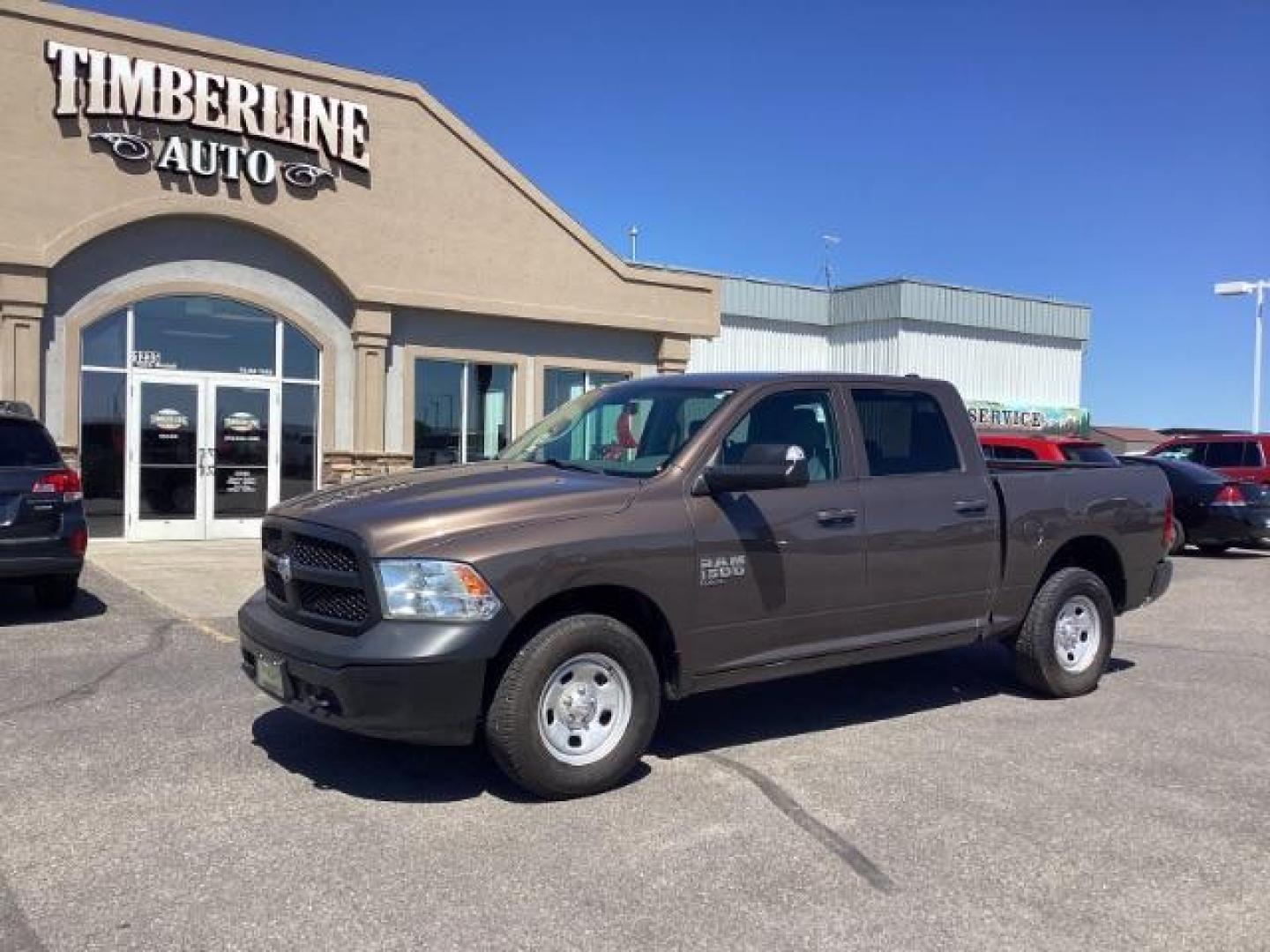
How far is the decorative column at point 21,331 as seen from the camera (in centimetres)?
1332

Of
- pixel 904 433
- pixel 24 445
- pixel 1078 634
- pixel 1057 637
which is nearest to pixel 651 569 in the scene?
pixel 904 433

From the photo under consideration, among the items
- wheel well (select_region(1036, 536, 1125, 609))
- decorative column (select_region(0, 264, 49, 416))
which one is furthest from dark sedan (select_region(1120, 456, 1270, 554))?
decorative column (select_region(0, 264, 49, 416))

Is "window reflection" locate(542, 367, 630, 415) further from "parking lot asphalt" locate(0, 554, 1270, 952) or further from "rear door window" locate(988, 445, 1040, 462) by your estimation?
"parking lot asphalt" locate(0, 554, 1270, 952)

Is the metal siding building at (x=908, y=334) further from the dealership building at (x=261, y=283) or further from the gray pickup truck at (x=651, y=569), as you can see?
the gray pickup truck at (x=651, y=569)

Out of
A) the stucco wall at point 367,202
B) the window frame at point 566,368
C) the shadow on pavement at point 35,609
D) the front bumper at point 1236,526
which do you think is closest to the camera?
the shadow on pavement at point 35,609

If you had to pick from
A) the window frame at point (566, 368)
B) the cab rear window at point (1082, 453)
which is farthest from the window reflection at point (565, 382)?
the cab rear window at point (1082, 453)

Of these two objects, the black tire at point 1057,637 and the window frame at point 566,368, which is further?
the window frame at point 566,368

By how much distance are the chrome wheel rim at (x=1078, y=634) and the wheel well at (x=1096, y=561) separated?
245 millimetres

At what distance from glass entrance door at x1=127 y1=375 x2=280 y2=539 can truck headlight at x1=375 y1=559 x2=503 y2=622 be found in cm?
1134

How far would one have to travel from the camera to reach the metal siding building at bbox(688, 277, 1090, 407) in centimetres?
4041

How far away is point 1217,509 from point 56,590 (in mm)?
14469

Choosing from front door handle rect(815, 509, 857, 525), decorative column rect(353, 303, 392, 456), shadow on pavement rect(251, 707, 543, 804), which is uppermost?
decorative column rect(353, 303, 392, 456)

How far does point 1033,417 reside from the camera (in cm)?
4362

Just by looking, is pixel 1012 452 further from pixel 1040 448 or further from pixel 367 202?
pixel 367 202
